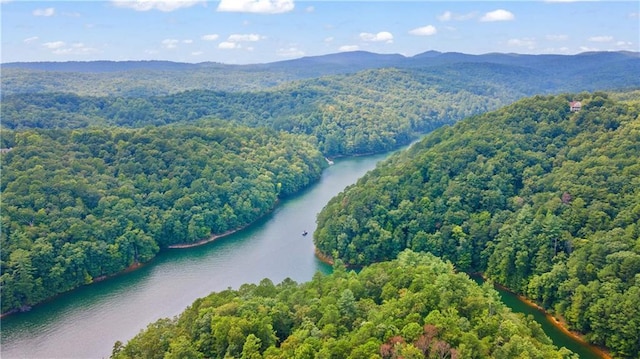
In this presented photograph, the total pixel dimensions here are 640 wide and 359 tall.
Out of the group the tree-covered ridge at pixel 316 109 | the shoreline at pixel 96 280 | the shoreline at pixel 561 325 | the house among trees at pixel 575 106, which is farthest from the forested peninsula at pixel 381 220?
the tree-covered ridge at pixel 316 109

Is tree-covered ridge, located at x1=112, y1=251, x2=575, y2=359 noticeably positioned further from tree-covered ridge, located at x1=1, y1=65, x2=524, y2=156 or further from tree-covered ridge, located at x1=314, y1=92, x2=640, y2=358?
tree-covered ridge, located at x1=1, y1=65, x2=524, y2=156

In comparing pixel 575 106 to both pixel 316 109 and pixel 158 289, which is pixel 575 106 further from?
pixel 316 109

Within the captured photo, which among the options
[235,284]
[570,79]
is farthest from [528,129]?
[570,79]

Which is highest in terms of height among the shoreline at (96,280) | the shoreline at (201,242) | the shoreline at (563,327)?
the shoreline at (201,242)

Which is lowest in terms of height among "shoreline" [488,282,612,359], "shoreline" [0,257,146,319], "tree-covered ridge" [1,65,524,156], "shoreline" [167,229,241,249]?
"shoreline" [488,282,612,359]

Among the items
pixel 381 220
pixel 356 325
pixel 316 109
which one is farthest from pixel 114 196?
pixel 316 109

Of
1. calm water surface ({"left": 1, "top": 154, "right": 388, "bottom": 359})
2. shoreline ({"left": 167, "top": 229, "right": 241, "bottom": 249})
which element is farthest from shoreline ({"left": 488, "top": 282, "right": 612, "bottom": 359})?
shoreline ({"left": 167, "top": 229, "right": 241, "bottom": 249})

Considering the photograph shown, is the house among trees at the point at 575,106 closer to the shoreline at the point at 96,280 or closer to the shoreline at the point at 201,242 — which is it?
the shoreline at the point at 201,242
